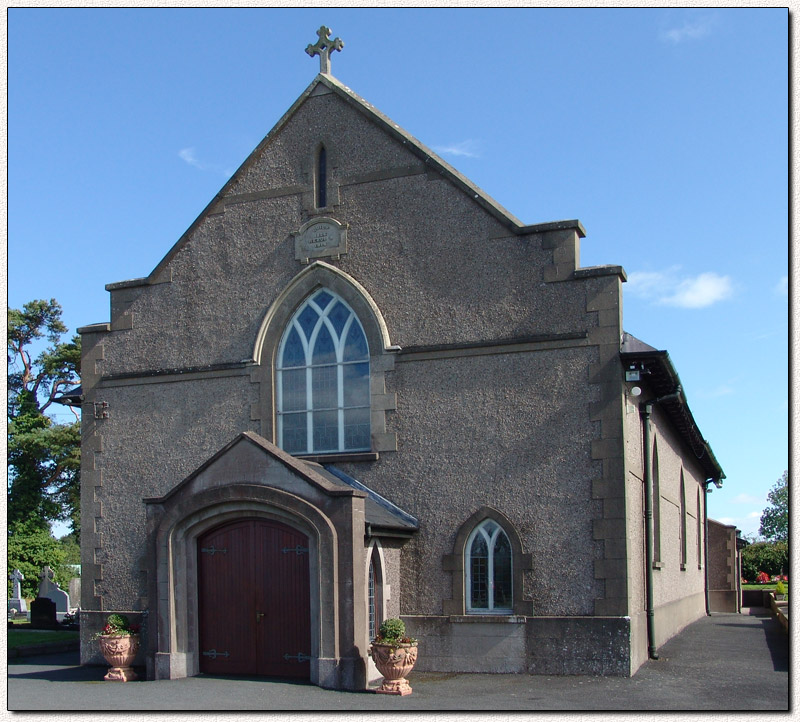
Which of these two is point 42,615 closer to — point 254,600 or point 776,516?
point 254,600

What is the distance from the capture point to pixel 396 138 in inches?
688

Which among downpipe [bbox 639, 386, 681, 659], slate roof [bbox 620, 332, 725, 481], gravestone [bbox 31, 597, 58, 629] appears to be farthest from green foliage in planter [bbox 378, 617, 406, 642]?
gravestone [bbox 31, 597, 58, 629]

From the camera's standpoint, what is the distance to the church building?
1502 centimetres

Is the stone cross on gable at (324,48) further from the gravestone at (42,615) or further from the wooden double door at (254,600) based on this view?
the gravestone at (42,615)

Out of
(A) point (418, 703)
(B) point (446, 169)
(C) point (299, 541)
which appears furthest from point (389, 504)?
(B) point (446, 169)

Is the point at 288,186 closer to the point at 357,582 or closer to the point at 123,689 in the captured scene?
the point at 357,582

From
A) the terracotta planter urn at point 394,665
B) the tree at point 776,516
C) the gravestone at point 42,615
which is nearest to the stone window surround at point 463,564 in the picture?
the terracotta planter urn at point 394,665

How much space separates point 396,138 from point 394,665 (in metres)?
9.14

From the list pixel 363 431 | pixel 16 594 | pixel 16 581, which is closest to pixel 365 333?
pixel 363 431

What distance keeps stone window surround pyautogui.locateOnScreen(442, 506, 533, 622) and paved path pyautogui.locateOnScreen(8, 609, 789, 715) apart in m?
1.03

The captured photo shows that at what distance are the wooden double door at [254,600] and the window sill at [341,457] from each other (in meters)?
2.02

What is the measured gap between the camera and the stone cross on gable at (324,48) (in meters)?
18.5

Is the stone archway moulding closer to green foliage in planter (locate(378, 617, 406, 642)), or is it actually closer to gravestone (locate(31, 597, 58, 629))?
green foliage in planter (locate(378, 617, 406, 642))

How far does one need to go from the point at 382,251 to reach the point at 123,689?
8308 mm
